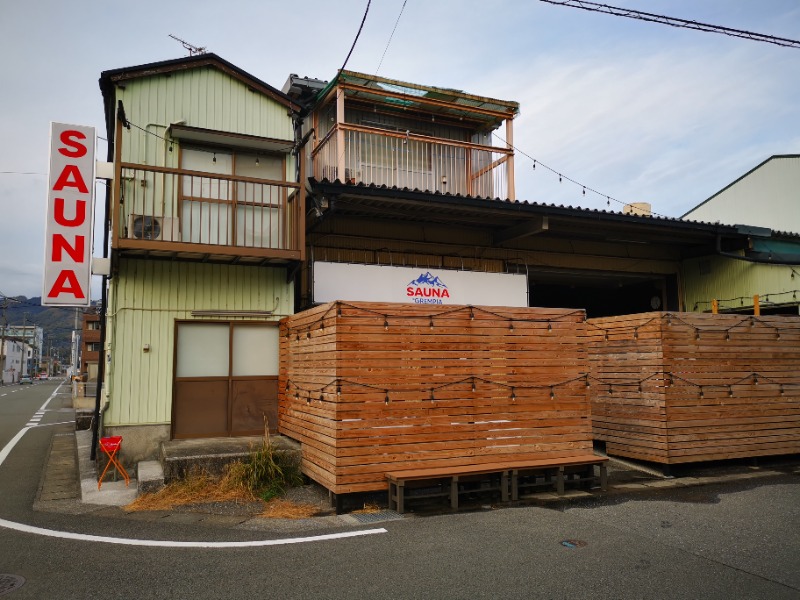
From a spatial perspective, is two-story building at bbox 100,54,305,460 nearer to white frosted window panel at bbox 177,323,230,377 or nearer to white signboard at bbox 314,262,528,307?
white frosted window panel at bbox 177,323,230,377

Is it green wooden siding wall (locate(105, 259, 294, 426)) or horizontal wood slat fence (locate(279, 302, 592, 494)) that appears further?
green wooden siding wall (locate(105, 259, 294, 426))

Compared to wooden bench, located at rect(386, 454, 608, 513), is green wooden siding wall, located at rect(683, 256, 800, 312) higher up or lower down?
higher up

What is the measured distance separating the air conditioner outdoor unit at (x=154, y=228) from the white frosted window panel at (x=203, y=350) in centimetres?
158

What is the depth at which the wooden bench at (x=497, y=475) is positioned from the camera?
7535mm

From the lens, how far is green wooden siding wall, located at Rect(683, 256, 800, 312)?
14141mm

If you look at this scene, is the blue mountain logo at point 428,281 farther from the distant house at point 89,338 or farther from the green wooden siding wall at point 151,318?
the distant house at point 89,338

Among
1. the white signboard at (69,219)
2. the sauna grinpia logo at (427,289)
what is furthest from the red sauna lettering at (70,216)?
the sauna grinpia logo at (427,289)

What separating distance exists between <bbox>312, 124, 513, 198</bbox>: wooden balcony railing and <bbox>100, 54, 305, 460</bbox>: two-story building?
1710 mm

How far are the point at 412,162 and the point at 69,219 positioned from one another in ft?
25.3

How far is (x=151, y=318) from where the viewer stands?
33.1 ft

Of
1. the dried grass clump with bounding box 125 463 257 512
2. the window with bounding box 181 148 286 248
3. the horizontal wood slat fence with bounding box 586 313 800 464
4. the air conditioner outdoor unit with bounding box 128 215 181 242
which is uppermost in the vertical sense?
the window with bounding box 181 148 286 248

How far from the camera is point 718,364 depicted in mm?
10352

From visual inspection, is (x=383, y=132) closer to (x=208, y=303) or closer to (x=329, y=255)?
(x=329, y=255)

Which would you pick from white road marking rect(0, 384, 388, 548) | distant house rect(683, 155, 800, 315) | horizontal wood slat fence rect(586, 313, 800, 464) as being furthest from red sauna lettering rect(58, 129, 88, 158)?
distant house rect(683, 155, 800, 315)
